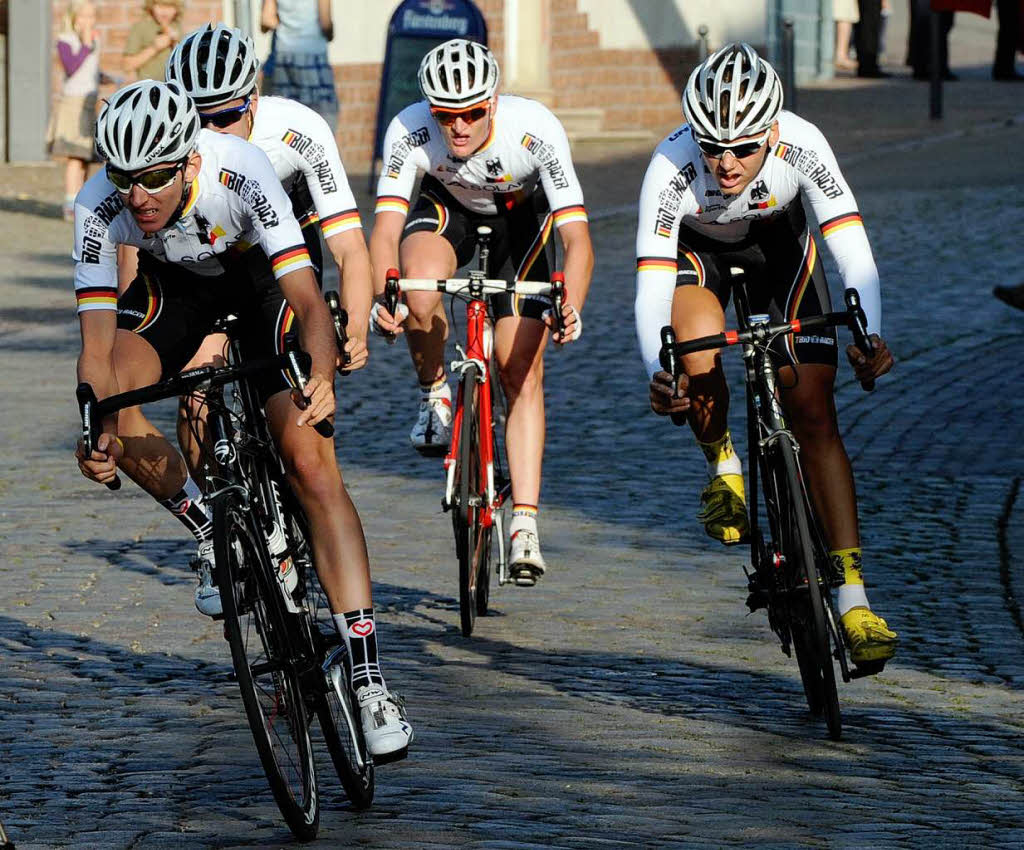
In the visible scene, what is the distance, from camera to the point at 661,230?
690 cm

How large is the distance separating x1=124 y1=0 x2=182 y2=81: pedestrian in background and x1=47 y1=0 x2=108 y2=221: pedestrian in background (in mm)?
820

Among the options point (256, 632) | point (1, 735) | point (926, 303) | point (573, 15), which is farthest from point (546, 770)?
point (573, 15)

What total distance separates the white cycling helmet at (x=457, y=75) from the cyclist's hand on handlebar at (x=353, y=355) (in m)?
1.59

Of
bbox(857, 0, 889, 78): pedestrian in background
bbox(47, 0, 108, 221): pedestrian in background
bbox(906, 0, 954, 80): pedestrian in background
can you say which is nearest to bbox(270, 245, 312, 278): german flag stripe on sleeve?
bbox(47, 0, 108, 221): pedestrian in background

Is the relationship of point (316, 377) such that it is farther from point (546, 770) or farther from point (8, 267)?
point (8, 267)

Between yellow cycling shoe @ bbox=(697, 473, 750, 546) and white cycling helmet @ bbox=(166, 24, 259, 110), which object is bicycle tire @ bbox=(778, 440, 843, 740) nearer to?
yellow cycling shoe @ bbox=(697, 473, 750, 546)

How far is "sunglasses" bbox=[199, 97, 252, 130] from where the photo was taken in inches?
287

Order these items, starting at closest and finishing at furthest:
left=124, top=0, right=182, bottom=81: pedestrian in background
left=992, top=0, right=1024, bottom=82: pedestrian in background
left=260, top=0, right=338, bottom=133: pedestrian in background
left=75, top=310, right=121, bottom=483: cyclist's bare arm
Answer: left=75, top=310, right=121, bottom=483: cyclist's bare arm < left=124, top=0, right=182, bottom=81: pedestrian in background < left=260, top=0, right=338, bottom=133: pedestrian in background < left=992, top=0, right=1024, bottom=82: pedestrian in background

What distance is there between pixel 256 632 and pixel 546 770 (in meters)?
0.95

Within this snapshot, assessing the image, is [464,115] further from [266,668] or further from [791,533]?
[266,668]

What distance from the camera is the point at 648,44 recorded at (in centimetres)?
2878

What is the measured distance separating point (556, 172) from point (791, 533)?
221cm

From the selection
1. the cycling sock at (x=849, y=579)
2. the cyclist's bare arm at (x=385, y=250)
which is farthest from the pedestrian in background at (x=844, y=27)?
the cycling sock at (x=849, y=579)

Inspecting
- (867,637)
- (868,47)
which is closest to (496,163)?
(867,637)
